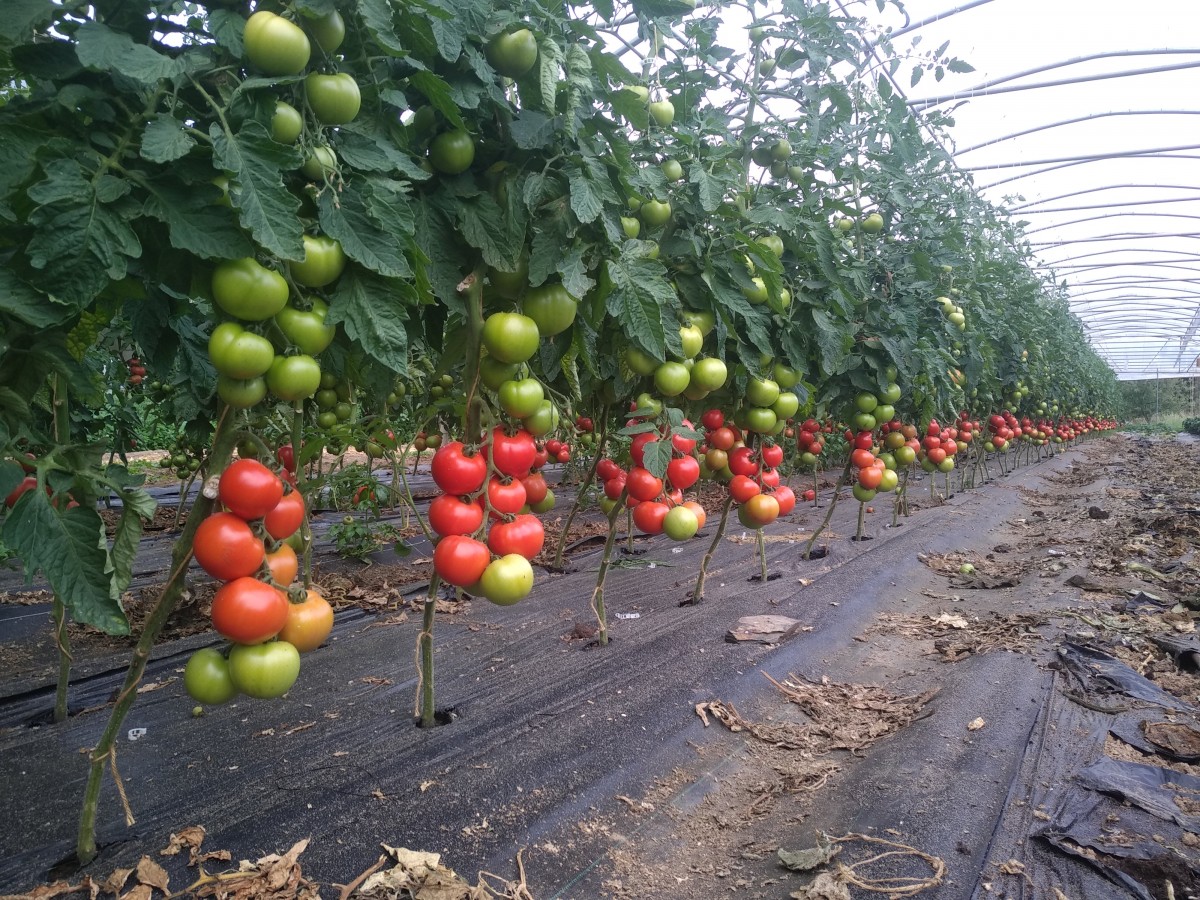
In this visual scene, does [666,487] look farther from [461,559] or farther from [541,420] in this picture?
[461,559]

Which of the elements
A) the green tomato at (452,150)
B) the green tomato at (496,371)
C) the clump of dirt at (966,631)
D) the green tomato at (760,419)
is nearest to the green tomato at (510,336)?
the green tomato at (496,371)

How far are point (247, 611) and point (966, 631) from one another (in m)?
3.55

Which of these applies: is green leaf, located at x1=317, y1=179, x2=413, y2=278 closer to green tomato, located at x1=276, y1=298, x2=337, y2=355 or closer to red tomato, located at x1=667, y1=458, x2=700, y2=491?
green tomato, located at x1=276, y1=298, x2=337, y2=355

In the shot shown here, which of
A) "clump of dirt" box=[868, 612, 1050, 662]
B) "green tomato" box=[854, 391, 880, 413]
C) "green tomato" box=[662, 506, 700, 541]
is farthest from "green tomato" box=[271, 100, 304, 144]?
"clump of dirt" box=[868, 612, 1050, 662]

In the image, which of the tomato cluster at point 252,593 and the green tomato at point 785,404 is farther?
the green tomato at point 785,404

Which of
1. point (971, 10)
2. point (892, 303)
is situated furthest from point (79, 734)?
point (971, 10)

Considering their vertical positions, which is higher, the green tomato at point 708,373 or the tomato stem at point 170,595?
the green tomato at point 708,373

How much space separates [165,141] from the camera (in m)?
0.98

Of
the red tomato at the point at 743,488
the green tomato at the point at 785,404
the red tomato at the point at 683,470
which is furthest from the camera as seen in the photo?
the red tomato at the point at 743,488

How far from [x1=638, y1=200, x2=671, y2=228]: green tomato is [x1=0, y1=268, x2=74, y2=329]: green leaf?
1.43 m

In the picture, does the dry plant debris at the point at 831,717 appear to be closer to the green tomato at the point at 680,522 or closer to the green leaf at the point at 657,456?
the green tomato at the point at 680,522

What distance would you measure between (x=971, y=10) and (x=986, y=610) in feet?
20.6

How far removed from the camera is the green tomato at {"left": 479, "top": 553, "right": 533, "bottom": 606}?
4.78ft

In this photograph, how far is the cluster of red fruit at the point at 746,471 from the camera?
2.75m
